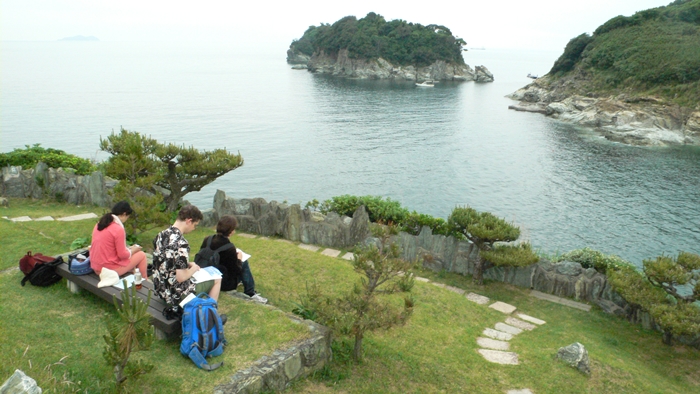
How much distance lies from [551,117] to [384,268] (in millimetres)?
76846

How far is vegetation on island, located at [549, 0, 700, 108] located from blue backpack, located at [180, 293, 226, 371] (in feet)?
232

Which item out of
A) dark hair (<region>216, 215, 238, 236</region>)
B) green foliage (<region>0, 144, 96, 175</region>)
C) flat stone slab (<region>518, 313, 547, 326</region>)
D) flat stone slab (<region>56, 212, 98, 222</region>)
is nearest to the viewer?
dark hair (<region>216, 215, 238, 236</region>)

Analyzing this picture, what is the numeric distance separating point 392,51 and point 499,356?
127697mm

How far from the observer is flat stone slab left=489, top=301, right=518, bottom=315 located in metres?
13.3

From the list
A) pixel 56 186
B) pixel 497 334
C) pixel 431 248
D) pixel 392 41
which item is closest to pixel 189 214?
pixel 497 334

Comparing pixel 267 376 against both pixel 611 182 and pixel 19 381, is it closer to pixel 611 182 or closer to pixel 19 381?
pixel 19 381

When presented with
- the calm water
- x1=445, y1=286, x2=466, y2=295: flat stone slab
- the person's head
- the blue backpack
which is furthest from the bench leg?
the calm water

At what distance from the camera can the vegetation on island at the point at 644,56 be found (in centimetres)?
6544

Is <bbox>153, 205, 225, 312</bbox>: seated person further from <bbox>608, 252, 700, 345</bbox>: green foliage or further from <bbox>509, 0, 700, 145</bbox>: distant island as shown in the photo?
<bbox>509, 0, 700, 145</bbox>: distant island

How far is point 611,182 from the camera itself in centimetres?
4381

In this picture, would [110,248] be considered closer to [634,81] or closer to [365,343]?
[365,343]

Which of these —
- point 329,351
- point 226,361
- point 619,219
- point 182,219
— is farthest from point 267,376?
point 619,219

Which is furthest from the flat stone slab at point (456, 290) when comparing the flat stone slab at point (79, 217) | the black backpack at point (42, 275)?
the flat stone slab at point (79, 217)

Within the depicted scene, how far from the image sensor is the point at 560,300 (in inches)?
562
